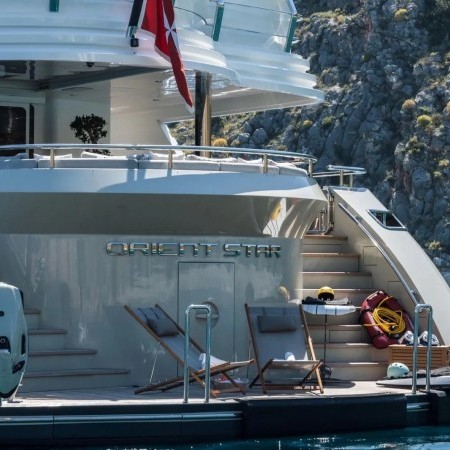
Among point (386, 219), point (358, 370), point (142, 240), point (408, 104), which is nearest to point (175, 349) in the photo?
point (142, 240)

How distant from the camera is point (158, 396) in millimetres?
13703

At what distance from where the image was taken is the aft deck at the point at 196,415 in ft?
40.3

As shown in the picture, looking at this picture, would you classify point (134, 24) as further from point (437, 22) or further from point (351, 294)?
point (437, 22)

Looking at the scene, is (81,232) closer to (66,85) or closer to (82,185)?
(82,185)

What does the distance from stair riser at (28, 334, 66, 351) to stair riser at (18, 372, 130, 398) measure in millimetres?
453

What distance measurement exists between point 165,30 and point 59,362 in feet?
12.9

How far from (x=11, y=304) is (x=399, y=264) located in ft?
20.2

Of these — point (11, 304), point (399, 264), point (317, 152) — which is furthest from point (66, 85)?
point (317, 152)

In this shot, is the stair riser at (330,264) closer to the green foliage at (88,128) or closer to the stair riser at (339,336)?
the stair riser at (339,336)

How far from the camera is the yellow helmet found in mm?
16453

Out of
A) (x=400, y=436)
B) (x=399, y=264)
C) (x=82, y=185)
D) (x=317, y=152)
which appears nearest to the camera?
(x=400, y=436)

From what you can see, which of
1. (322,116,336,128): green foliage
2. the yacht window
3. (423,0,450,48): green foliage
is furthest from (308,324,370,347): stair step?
(423,0,450,48): green foliage

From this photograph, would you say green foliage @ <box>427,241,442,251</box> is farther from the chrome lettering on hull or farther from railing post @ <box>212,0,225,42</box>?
the chrome lettering on hull

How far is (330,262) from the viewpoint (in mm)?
17609
